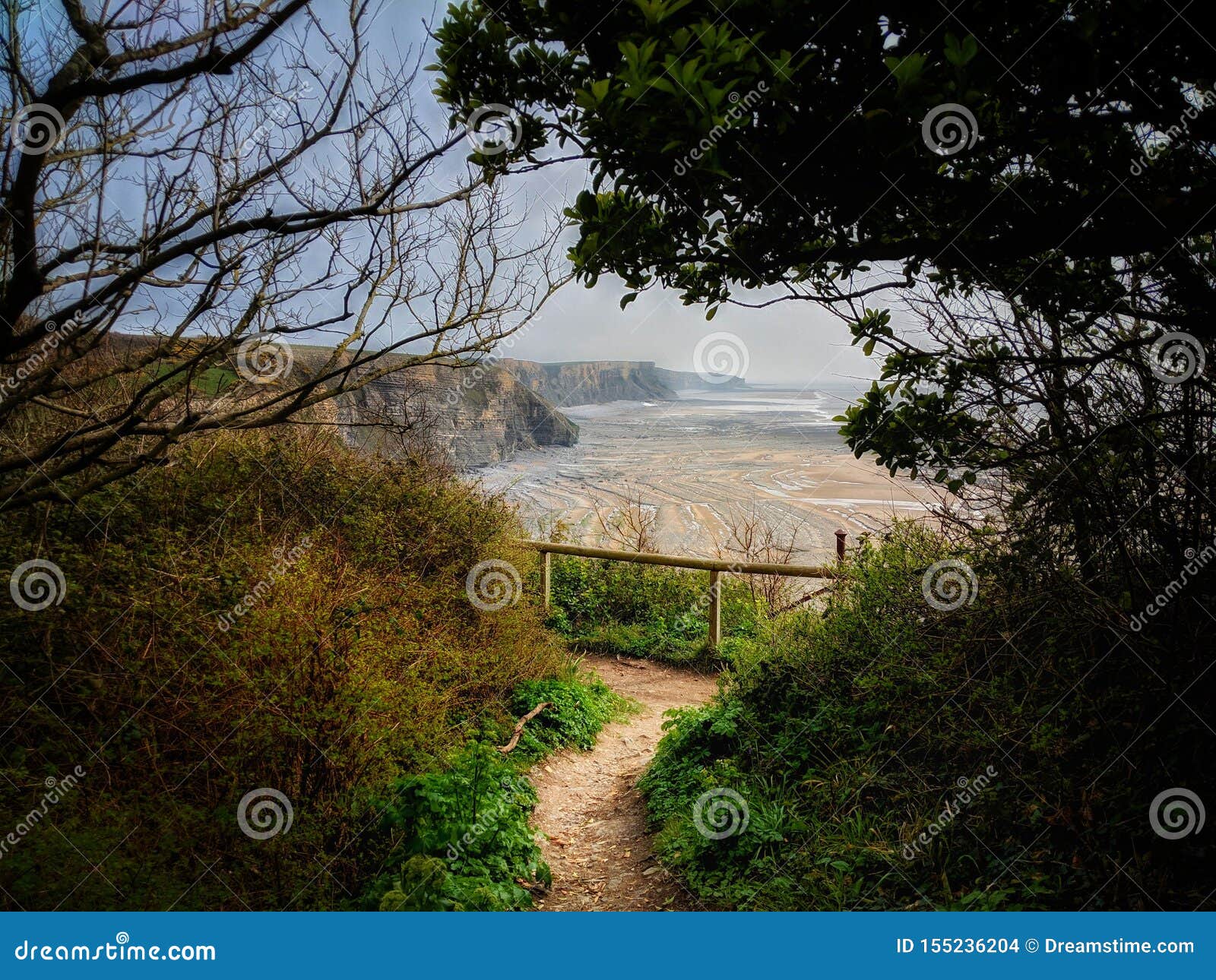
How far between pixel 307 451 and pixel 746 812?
518 cm

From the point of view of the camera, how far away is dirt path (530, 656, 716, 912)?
12.8ft

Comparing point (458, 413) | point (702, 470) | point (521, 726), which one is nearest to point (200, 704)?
point (521, 726)

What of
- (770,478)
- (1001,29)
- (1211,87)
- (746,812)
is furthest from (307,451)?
(770,478)

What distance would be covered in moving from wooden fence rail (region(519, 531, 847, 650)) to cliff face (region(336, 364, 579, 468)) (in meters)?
1.72

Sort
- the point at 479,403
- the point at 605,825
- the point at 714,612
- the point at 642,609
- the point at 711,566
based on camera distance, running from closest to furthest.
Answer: the point at 605,825, the point at 711,566, the point at 714,612, the point at 642,609, the point at 479,403

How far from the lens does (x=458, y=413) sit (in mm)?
10734

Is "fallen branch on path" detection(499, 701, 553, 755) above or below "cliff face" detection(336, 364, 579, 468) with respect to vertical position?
below

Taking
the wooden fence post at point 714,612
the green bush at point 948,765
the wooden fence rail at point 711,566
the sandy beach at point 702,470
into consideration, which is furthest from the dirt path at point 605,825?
the sandy beach at point 702,470

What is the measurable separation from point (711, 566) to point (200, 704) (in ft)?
19.5

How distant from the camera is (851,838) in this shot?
3604 mm

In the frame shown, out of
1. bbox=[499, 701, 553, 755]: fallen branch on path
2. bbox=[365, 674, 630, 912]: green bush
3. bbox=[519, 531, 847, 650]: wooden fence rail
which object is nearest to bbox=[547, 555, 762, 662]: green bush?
bbox=[519, 531, 847, 650]: wooden fence rail

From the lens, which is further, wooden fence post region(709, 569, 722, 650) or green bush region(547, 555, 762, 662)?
green bush region(547, 555, 762, 662)

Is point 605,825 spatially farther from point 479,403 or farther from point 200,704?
point 479,403

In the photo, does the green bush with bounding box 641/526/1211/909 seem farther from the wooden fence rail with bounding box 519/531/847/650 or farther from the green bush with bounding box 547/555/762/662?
the green bush with bounding box 547/555/762/662
